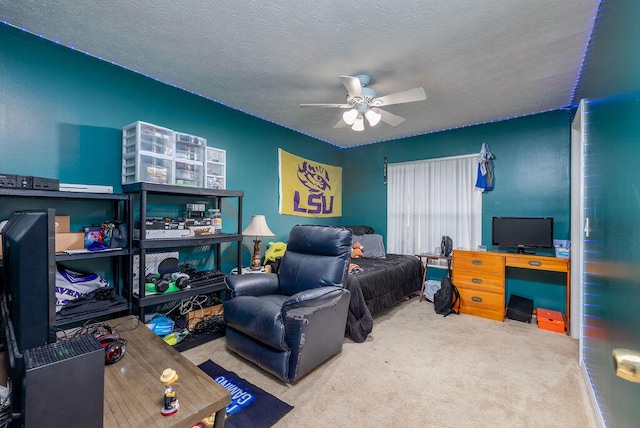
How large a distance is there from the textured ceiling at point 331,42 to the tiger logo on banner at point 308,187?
4.28ft

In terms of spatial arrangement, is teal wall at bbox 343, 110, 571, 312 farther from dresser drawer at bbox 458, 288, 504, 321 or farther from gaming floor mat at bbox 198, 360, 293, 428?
gaming floor mat at bbox 198, 360, 293, 428

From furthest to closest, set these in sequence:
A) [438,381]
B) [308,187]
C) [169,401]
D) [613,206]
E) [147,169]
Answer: [308,187] → [147,169] → [438,381] → [613,206] → [169,401]

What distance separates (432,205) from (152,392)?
13.3ft

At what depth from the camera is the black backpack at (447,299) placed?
3.38 meters

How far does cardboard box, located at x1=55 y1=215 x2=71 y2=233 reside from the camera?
2114mm

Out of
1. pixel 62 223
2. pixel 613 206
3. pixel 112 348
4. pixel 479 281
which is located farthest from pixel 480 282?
pixel 62 223

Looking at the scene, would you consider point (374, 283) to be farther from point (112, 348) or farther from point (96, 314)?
point (96, 314)

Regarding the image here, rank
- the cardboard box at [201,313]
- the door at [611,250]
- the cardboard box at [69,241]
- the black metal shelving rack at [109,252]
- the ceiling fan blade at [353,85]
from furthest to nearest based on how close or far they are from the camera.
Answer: the cardboard box at [201,313], the ceiling fan blade at [353,85], the cardboard box at [69,241], the black metal shelving rack at [109,252], the door at [611,250]

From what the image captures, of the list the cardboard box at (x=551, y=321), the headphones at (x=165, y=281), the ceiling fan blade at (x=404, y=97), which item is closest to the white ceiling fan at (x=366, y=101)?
the ceiling fan blade at (x=404, y=97)

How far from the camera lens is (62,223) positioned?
2145 millimetres

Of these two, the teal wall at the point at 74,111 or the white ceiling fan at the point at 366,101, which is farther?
the white ceiling fan at the point at 366,101

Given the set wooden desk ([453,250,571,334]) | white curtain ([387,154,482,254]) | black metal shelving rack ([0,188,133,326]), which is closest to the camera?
black metal shelving rack ([0,188,133,326])

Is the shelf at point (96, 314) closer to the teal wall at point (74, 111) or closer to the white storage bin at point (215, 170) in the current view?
the teal wall at point (74, 111)

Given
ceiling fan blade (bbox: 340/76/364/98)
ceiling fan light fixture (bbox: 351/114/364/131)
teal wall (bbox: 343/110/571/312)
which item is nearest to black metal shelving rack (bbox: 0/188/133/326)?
ceiling fan blade (bbox: 340/76/364/98)
